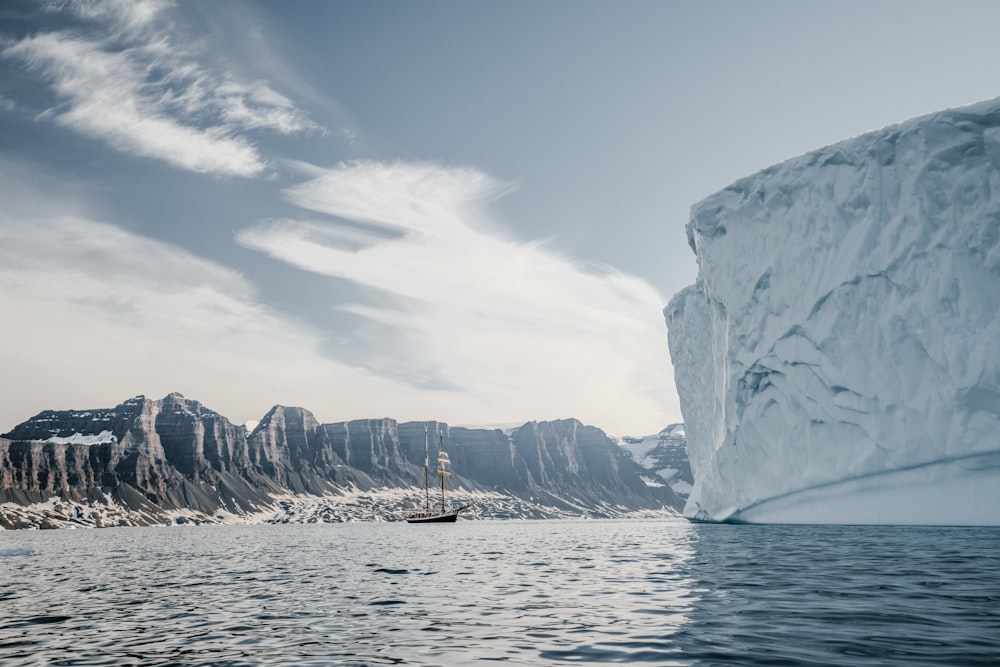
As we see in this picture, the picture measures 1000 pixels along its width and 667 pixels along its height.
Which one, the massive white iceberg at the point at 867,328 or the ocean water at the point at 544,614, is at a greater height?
the massive white iceberg at the point at 867,328

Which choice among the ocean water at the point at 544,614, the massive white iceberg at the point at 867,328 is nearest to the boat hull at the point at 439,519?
the massive white iceberg at the point at 867,328

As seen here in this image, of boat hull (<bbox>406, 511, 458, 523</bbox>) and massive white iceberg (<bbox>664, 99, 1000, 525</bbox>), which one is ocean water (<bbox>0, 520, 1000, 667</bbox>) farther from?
boat hull (<bbox>406, 511, 458, 523</bbox>)

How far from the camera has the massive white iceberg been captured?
4219 centimetres

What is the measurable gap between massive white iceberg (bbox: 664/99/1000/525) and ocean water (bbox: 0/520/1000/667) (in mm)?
17361

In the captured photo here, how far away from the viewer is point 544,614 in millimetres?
14633

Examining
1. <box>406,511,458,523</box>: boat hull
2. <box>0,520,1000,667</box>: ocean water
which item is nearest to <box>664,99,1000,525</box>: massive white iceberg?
<box>0,520,1000,667</box>: ocean water

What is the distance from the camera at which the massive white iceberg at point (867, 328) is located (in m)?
42.2

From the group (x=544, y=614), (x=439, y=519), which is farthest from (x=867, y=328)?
(x=439, y=519)

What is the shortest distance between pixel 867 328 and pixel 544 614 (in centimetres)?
3999

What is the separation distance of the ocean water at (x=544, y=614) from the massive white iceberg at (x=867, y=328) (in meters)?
17.4

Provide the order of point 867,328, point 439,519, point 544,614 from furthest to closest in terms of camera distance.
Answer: point 439,519
point 867,328
point 544,614

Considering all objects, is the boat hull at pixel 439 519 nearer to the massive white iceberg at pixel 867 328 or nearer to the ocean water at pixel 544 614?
the massive white iceberg at pixel 867 328

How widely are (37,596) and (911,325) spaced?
46.3m

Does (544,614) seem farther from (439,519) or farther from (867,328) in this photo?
(439,519)
